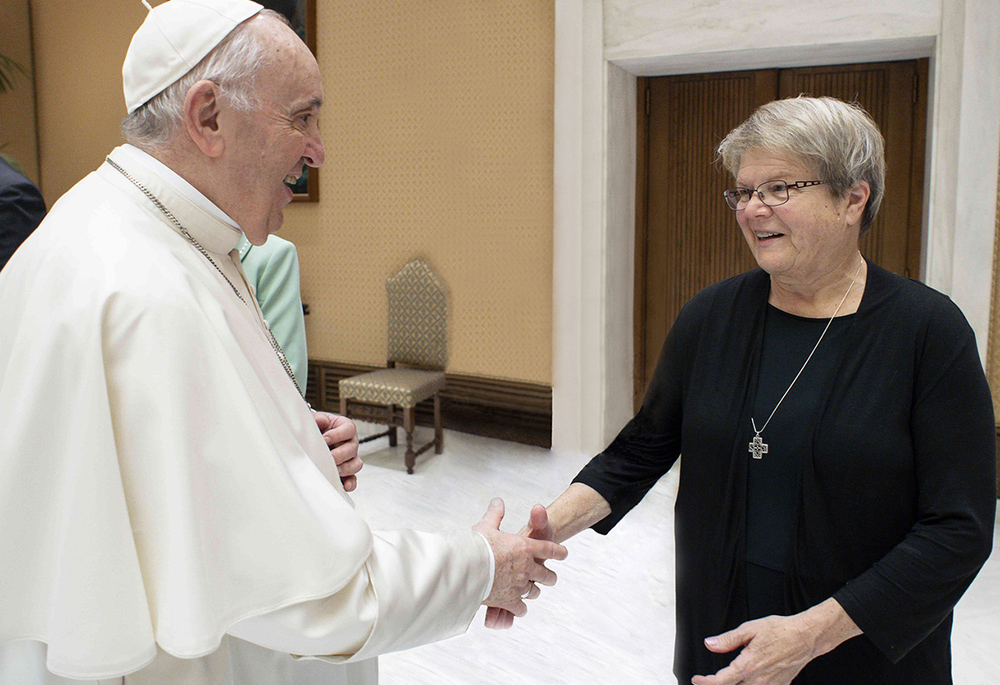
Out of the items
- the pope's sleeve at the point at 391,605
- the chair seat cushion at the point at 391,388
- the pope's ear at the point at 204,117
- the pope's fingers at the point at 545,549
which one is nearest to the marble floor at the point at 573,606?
the chair seat cushion at the point at 391,388

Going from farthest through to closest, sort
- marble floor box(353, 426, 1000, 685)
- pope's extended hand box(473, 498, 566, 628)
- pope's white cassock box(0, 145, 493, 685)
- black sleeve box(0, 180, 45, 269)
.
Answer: marble floor box(353, 426, 1000, 685) < black sleeve box(0, 180, 45, 269) < pope's extended hand box(473, 498, 566, 628) < pope's white cassock box(0, 145, 493, 685)

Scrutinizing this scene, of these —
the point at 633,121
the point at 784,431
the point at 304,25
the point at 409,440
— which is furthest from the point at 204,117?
the point at 304,25

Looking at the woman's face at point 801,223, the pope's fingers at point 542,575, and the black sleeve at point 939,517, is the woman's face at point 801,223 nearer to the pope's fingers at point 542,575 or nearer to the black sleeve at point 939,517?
the black sleeve at point 939,517

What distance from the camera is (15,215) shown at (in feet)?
6.97

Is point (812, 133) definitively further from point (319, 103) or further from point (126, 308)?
point (126, 308)

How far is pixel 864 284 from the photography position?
1.51 meters

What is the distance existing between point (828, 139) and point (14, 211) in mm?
1992

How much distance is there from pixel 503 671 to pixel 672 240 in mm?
3053

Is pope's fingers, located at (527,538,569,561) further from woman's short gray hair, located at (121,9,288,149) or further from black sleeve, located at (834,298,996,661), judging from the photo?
woman's short gray hair, located at (121,9,288,149)

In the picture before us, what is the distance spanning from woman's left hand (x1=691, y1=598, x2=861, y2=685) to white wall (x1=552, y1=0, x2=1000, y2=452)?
318cm

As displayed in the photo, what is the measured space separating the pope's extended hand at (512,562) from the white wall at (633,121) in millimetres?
3292

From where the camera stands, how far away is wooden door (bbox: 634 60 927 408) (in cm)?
438

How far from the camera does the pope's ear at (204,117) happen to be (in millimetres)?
1213

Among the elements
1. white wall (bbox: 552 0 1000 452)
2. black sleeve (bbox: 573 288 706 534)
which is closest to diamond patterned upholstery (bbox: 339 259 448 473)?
white wall (bbox: 552 0 1000 452)
